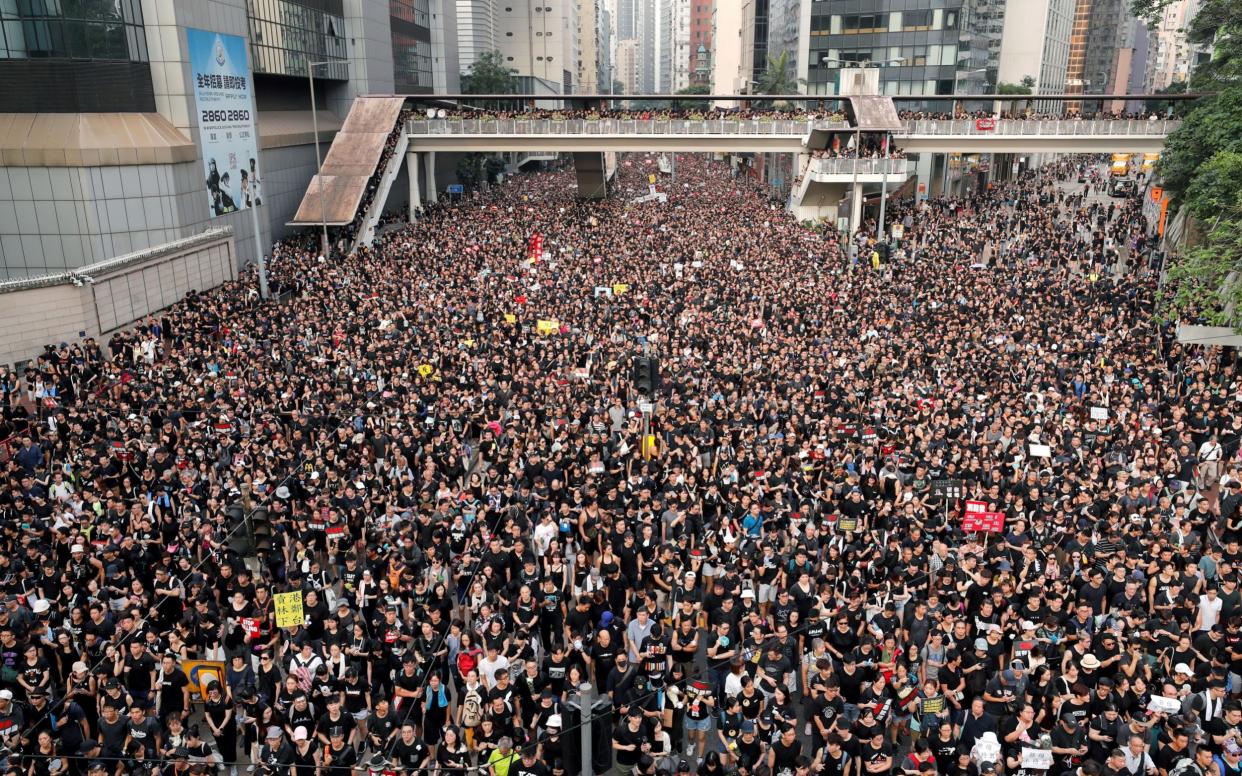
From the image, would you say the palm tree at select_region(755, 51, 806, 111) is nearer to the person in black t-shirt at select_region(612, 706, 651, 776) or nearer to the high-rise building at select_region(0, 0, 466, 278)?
the high-rise building at select_region(0, 0, 466, 278)

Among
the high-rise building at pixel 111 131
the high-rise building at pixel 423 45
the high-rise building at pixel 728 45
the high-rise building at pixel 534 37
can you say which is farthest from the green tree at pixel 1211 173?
the high-rise building at pixel 534 37

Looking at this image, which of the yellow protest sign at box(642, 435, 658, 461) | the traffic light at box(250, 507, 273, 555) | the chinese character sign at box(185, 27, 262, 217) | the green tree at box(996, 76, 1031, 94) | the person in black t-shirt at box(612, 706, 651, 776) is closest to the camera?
the person in black t-shirt at box(612, 706, 651, 776)

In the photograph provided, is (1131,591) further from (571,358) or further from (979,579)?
(571,358)

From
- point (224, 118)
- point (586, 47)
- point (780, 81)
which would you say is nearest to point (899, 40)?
point (780, 81)

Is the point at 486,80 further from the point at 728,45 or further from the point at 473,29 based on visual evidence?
the point at 728,45

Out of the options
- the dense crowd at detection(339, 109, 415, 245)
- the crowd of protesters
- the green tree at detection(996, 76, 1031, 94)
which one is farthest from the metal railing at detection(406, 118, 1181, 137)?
the green tree at detection(996, 76, 1031, 94)

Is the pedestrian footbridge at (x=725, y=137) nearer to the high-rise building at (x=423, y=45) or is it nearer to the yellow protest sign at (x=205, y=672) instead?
the high-rise building at (x=423, y=45)
